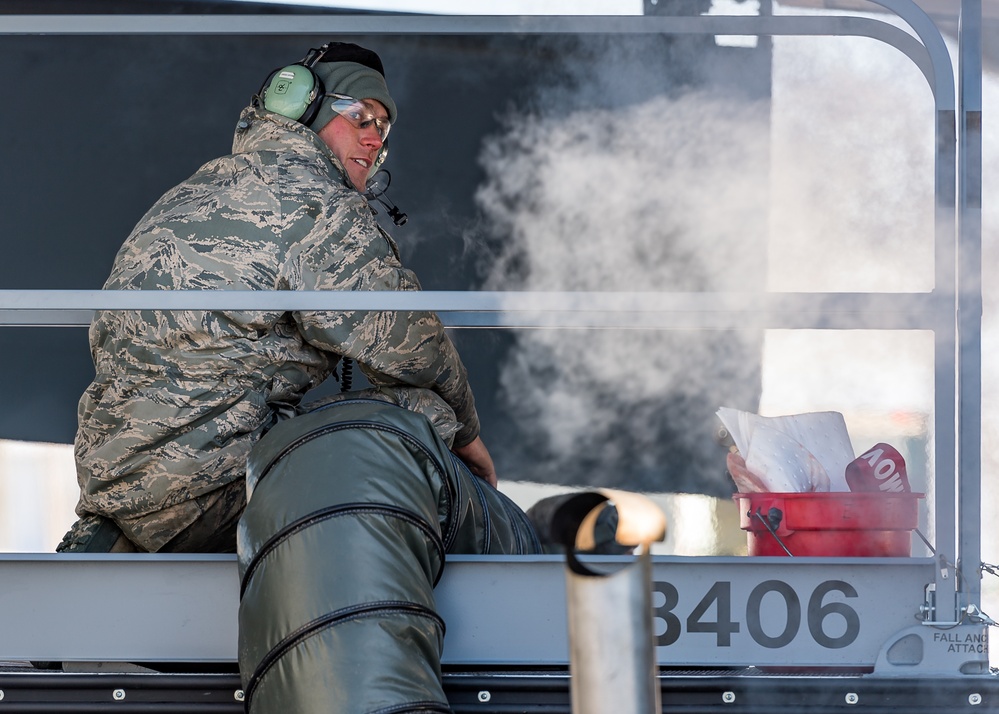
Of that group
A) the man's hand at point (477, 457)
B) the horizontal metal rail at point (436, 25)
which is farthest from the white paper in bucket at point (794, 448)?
the horizontal metal rail at point (436, 25)

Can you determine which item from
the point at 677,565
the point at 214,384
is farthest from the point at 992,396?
the point at 214,384

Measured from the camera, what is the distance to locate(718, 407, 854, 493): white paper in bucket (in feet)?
5.84

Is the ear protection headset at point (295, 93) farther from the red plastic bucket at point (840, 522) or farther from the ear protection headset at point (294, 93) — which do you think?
the red plastic bucket at point (840, 522)

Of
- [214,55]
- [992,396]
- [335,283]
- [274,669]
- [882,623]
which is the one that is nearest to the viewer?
[274,669]

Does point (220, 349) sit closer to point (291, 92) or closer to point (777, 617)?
point (291, 92)

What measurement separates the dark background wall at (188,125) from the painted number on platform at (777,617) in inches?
68.5

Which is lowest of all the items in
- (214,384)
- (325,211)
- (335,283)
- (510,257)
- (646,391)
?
(214,384)

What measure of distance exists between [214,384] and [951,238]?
3.71 feet

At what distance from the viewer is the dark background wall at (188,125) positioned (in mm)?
3207

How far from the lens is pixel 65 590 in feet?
5.07

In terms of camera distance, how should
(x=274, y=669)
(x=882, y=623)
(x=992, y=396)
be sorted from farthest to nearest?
(x=992, y=396)
(x=882, y=623)
(x=274, y=669)

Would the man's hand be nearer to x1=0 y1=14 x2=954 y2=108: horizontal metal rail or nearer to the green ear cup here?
the green ear cup

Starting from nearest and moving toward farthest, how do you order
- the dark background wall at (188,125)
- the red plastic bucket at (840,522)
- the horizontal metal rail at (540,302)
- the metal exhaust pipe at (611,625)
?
the metal exhaust pipe at (611,625) < the horizontal metal rail at (540,302) < the red plastic bucket at (840,522) < the dark background wall at (188,125)

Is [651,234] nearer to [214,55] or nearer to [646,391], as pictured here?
[646,391]
